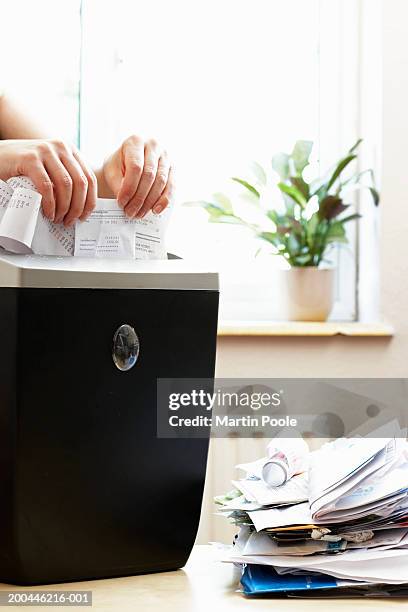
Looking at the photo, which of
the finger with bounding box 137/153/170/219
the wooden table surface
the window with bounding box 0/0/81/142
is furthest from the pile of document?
the window with bounding box 0/0/81/142

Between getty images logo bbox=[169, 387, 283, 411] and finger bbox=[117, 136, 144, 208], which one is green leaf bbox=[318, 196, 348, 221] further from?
finger bbox=[117, 136, 144, 208]

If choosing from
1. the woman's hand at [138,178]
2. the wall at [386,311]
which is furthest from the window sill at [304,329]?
the woman's hand at [138,178]

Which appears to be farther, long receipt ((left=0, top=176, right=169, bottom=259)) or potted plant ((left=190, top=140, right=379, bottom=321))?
potted plant ((left=190, top=140, right=379, bottom=321))

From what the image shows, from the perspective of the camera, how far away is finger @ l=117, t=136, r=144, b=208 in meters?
0.77

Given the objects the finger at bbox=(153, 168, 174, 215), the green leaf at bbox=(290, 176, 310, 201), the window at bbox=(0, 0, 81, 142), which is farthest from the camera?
the window at bbox=(0, 0, 81, 142)

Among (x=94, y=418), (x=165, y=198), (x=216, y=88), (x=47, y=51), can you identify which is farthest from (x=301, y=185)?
(x=94, y=418)

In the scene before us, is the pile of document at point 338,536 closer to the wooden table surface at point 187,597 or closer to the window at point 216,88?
the wooden table surface at point 187,597

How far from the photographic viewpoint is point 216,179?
2107 millimetres

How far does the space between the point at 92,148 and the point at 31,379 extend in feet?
4.77

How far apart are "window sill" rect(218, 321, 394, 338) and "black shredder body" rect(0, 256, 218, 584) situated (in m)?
1.05

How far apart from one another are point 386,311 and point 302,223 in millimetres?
265

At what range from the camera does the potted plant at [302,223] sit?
75.5 inches

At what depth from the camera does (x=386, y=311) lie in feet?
6.34

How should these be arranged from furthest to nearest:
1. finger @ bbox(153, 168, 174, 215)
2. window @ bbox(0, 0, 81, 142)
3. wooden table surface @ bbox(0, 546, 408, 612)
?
window @ bbox(0, 0, 81, 142) < finger @ bbox(153, 168, 174, 215) < wooden table surface @ bbox(0, 546, 408, 612)
